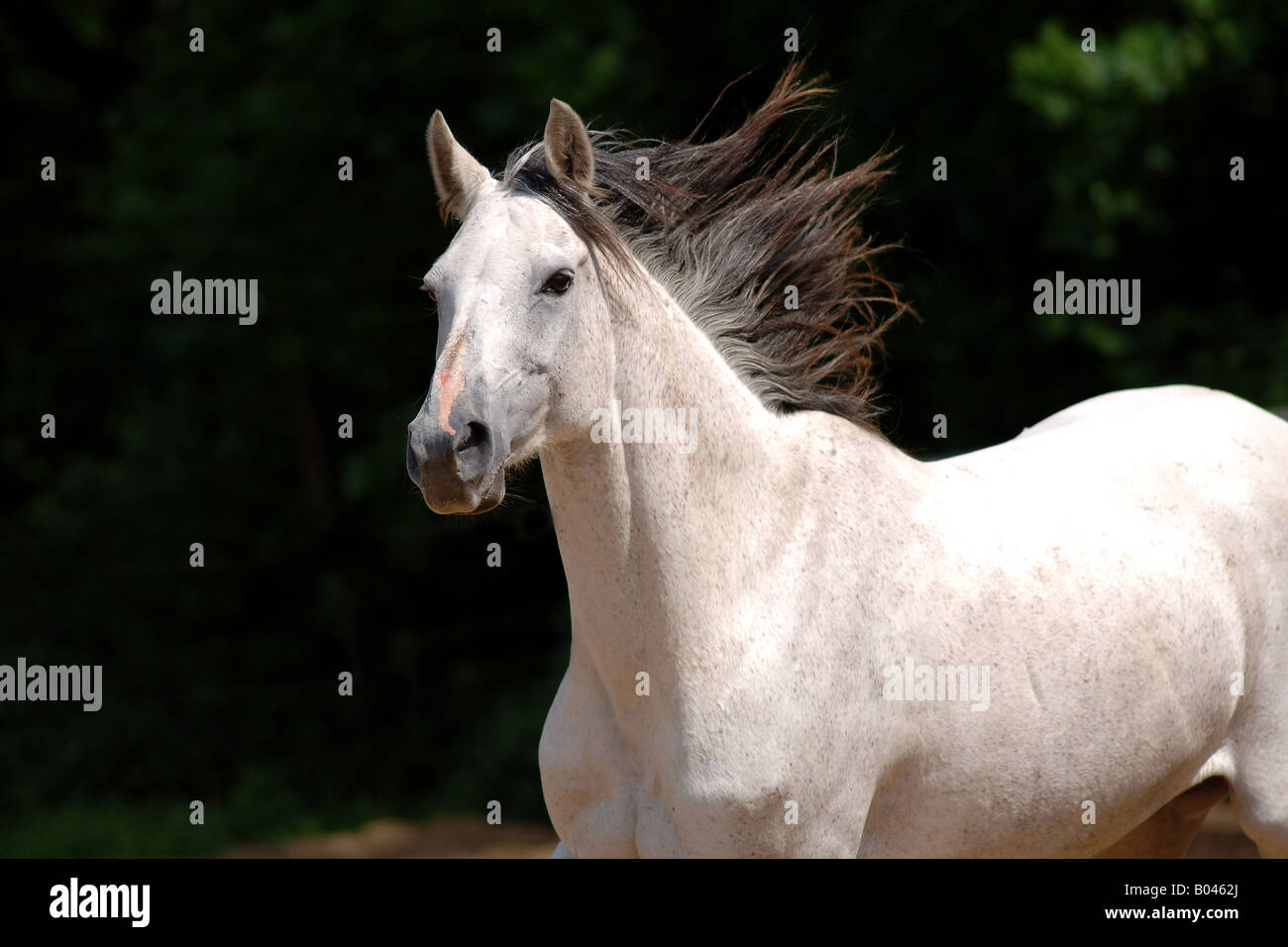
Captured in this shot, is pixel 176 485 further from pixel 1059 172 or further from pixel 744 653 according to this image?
pixel 744 653

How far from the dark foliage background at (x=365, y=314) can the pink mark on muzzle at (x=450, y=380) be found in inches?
157

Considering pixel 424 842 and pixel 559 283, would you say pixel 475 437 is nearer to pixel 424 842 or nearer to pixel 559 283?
pixel 559 283

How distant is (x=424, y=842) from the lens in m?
8.36

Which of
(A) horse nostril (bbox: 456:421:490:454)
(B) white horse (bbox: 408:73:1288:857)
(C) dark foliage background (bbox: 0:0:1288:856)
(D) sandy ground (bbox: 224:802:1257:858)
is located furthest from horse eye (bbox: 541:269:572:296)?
(D) sandy ground (bbox: 224:802:1257:858)

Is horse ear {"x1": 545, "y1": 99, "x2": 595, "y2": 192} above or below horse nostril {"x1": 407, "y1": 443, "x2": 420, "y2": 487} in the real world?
above

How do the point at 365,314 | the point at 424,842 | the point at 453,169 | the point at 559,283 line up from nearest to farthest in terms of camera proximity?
the point at 559,283 → the point at 453,169 → the point at 424,842 → the point at 365,314

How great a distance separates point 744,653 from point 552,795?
570 mm

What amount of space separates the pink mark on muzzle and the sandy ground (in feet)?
18.4

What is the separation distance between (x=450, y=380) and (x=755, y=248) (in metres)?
1.11

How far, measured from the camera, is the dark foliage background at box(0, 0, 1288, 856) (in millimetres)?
7438

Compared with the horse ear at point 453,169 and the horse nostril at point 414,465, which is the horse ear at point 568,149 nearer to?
the horse ear at point 453,169

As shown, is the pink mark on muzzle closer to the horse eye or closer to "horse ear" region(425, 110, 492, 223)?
the horse eye

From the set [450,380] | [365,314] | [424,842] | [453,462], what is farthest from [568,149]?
[365,314]
